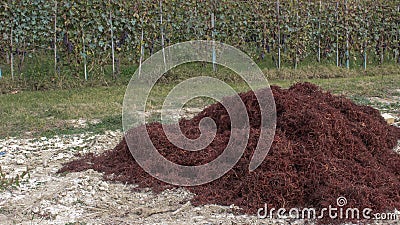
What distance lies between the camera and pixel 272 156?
17.9ft

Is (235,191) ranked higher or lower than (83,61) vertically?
lower

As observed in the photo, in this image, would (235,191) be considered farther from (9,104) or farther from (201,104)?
(9,104)

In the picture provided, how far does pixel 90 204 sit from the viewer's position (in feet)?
17.4

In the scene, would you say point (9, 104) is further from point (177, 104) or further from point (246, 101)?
point (246, 101)

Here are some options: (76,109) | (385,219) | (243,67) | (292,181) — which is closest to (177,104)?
(76,109)

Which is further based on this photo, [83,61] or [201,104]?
[83,61]

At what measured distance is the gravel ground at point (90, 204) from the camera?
489cm

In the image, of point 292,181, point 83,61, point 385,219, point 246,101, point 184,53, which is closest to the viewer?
point 385,219

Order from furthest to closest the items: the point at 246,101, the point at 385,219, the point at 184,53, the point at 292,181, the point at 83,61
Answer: the point at 184,53, the point at 83,61, the point at 246,101, the point at 292,181, the point at 385,219

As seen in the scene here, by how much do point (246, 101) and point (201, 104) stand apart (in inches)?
134

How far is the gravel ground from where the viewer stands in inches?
193

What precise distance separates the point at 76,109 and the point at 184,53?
4.51 m

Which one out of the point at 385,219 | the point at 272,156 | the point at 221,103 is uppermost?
the point at 221,103

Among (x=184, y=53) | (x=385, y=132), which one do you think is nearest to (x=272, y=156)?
(x=385, y=132)
